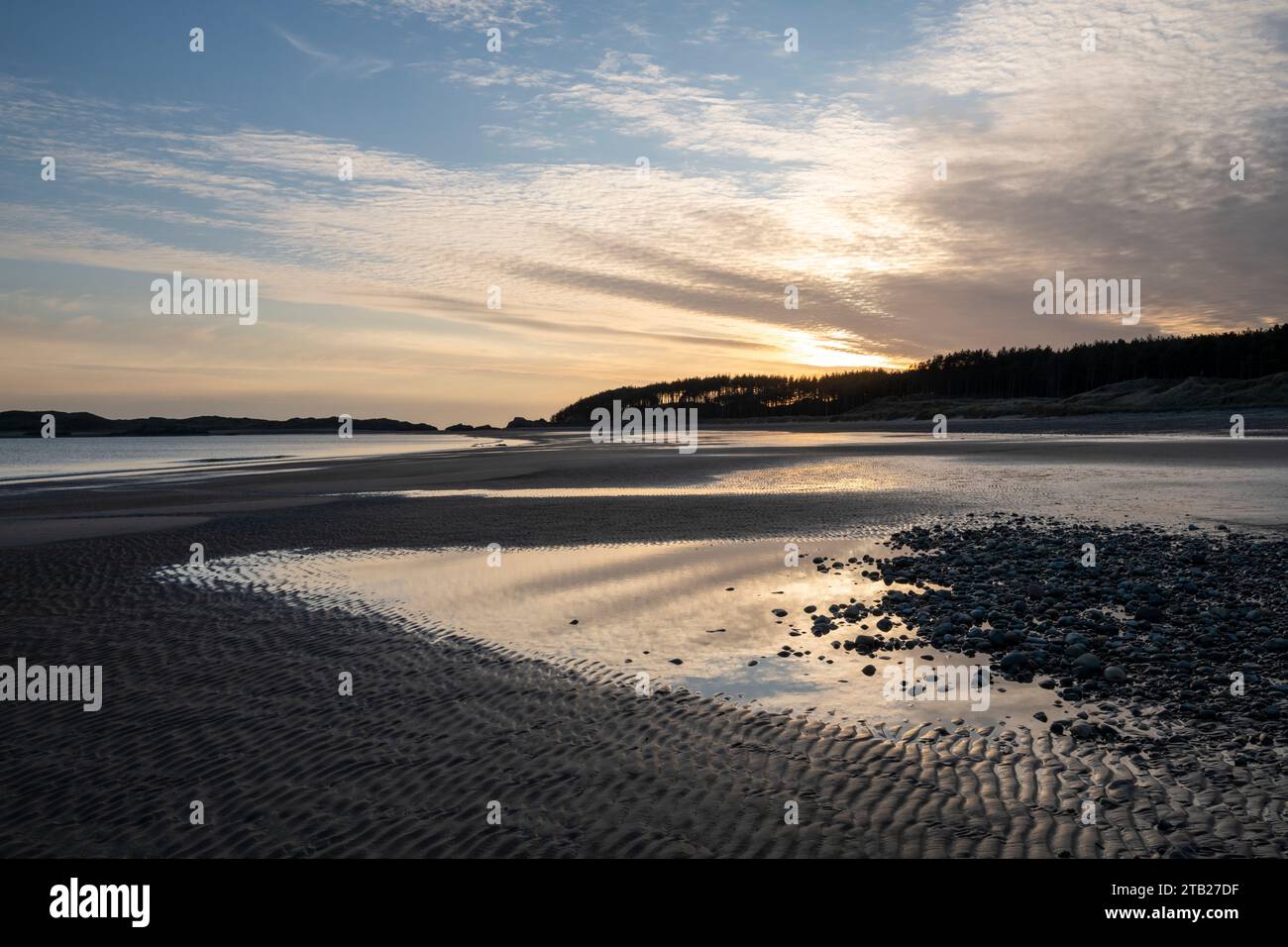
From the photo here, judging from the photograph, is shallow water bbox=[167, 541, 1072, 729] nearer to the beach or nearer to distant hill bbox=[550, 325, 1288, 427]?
the beach

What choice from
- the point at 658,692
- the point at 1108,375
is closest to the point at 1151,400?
the point at 1108,375

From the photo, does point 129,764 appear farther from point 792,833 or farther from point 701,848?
point 792,833

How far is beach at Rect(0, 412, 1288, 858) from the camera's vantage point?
5410mm

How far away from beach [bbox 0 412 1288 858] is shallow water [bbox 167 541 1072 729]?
0.23 feet

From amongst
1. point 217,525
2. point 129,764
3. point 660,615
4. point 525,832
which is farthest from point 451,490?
point 525,832

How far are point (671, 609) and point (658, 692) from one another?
360 centimetres

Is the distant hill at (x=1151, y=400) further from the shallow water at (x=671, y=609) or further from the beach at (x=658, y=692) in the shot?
the shallow water at (x=671, y=609)

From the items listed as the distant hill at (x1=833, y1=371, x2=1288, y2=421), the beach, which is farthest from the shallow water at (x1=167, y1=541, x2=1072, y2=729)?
the distant hill at (x1=833, y1=371, x2=1288, y2=421)

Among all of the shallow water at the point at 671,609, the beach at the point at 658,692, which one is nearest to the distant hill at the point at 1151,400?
the beach at the point at 658,692

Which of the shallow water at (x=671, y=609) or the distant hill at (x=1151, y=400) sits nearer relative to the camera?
the shallow water at (x=671, y=609)

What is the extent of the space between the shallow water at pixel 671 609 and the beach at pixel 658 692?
0.07m

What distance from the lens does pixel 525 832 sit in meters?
5.34

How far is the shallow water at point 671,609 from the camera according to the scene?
26.1 ft
